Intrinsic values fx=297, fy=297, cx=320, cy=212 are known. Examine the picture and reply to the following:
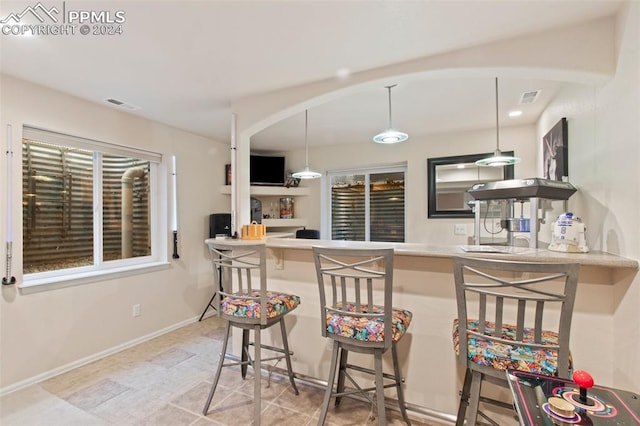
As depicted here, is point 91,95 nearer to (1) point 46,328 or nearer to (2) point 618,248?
(1) point 46,328

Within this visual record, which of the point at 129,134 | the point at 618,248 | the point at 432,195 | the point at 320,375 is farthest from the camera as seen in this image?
the point at 432,195

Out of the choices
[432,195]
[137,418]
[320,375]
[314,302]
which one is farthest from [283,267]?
[432,195]

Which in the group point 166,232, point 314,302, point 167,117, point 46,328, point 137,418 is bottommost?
point 137,418

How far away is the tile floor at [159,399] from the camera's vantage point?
193 cm

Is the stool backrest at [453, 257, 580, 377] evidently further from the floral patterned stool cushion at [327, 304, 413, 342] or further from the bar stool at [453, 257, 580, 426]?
the floral patterned stool cushion at [327, 304, 413, 342]

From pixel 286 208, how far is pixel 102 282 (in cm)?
260

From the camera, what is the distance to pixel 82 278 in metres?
2.74

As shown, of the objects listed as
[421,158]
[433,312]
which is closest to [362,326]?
[433,312]

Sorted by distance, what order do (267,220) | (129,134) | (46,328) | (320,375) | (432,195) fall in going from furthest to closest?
(267,220) → (432,195) → (129,134) → (46,328) → (320,375)

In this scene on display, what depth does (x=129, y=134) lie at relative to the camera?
317 centimetres

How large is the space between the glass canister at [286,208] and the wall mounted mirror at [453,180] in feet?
6.92

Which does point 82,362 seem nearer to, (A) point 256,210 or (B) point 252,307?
(B) point 252,307

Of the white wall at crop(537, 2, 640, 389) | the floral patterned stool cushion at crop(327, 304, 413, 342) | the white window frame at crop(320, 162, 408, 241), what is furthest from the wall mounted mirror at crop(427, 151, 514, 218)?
the floral patterned stool cushion at crop(327, 304, 413, 342)

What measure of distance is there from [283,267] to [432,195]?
8.21 ft
